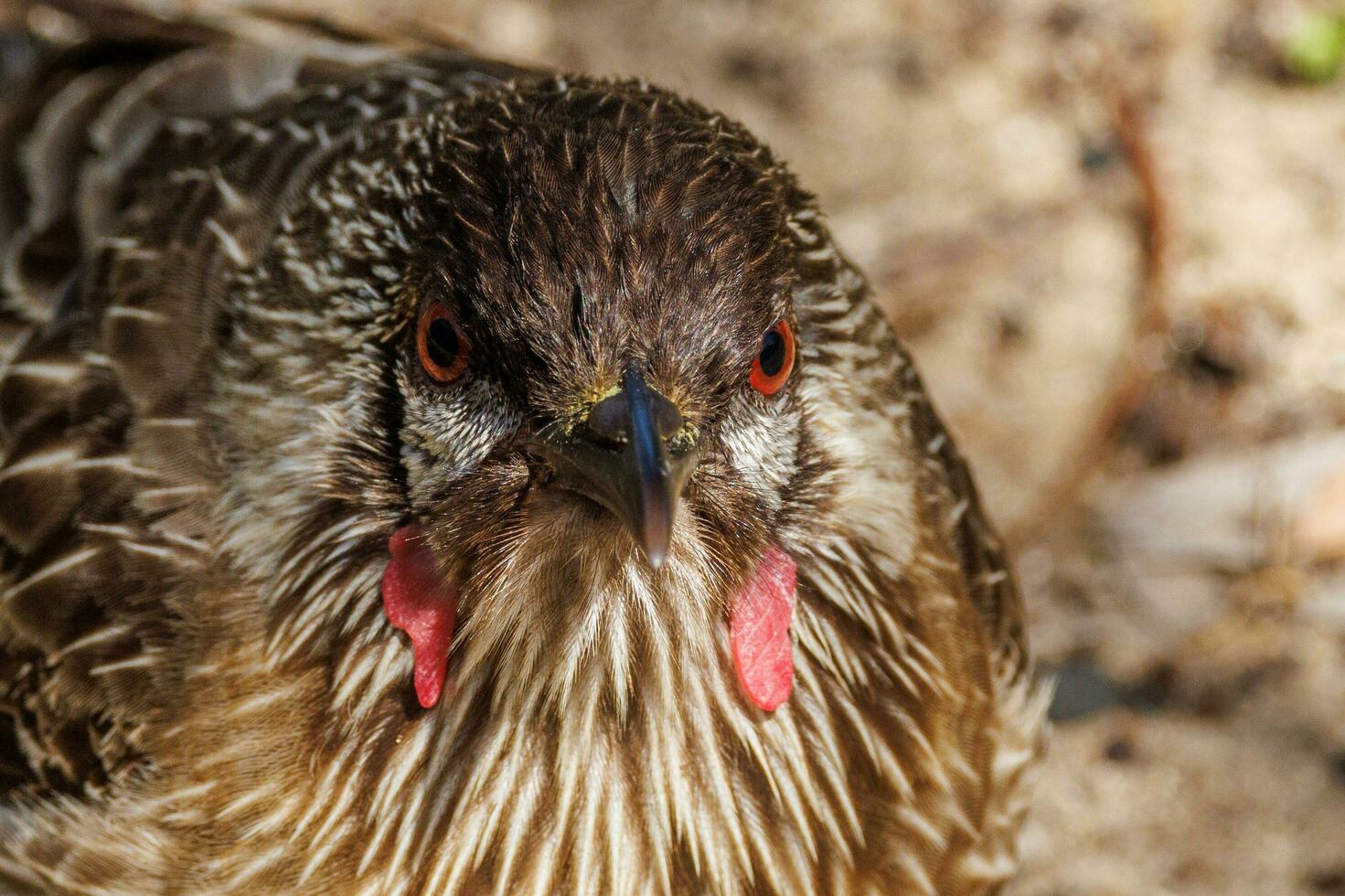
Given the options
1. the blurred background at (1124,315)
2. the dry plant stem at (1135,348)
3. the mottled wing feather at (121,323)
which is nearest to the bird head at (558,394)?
the mottled wing feather at (121,323)

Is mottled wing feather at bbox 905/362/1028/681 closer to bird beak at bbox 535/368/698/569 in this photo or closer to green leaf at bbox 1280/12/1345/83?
bird beak at bbox 535/368/698/569

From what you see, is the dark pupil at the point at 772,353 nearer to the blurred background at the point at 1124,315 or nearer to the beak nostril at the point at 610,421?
the beak nostril at the point at 610,421

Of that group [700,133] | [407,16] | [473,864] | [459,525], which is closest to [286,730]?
[473,864]

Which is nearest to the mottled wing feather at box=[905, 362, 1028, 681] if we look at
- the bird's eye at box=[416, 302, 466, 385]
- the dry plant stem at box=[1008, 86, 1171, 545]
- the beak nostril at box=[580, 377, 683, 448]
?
the beak nostril at box=[580, 377, 683, 448]

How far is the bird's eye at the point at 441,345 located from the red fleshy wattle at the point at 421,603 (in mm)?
266

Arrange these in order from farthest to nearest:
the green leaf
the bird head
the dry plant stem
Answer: the green leaf, the dry plant stem, the bird head

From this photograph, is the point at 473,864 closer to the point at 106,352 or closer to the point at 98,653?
the point at 98,653

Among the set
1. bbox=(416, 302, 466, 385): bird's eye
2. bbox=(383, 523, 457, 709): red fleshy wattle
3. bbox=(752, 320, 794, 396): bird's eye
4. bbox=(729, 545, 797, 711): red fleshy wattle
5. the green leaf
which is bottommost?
bbox=(729, 545, 797, 711): red fleshy wattle

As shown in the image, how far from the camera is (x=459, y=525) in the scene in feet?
8.71

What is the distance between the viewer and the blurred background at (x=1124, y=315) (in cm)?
454

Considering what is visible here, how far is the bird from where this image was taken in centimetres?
263

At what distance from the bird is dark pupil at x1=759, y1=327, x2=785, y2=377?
0.01m

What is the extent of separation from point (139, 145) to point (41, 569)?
1.14 meters

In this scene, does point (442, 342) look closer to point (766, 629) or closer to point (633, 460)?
point (633, 460)
